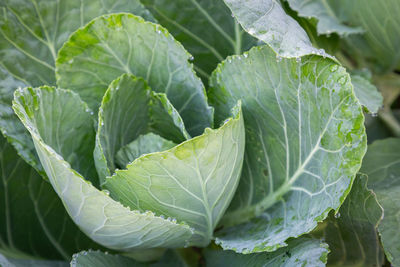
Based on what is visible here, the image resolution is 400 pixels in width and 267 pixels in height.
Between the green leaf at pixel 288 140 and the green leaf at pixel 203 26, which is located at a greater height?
the green leaf at pixel 203 26

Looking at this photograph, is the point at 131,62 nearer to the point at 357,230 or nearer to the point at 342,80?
the point at 342,80

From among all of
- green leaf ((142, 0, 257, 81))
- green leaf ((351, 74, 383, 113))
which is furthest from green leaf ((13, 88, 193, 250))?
green leaf ((351, 74, 383, 113))

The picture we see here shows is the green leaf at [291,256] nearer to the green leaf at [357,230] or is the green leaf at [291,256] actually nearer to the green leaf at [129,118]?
the green leaf at [357,230]

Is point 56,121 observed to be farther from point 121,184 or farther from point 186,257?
point 186,257

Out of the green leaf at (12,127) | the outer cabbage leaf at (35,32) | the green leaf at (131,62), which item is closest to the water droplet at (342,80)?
the green leaf at (131,62)

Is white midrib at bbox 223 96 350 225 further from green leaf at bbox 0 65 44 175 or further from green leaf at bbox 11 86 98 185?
green leaf at bbox 0 65 44 175
